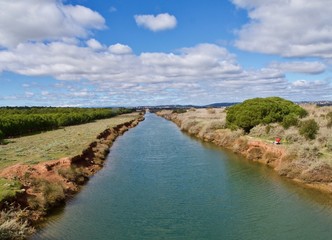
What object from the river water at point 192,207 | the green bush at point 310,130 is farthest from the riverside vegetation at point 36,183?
the green bush at point 310,130

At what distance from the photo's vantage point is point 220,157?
1748 inches

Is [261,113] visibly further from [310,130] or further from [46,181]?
[46,181]

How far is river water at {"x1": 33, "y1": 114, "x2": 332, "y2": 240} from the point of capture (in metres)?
19.4

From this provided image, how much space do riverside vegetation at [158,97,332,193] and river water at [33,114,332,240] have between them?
1.79 metres

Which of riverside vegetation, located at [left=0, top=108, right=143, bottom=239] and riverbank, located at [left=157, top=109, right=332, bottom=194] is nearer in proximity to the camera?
riverside vegetation, located at [left=0, top=108, right=143, bottom=239]

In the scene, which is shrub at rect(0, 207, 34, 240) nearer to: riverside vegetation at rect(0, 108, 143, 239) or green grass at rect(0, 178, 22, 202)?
riverside vegetation at rect(0, 108, 143, 239)

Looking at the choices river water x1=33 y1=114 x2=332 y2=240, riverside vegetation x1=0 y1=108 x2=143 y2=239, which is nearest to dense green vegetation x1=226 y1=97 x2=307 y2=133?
river water x1=33 y1=114 x2=332 y2=240

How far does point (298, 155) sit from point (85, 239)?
70.0ft

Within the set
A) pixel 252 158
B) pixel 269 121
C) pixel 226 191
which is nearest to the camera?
pixel 226 191

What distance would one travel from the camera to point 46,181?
25.0 m

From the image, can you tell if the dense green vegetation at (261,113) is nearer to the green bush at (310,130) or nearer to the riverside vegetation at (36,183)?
the green bush at (310,130)

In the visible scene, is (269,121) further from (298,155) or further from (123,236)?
(123,236)

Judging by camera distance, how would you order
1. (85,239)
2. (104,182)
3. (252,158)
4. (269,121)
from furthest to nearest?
(269,121) → (252,158) → (104,182) → (85,239)

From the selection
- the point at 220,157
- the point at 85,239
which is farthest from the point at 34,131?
the point at 85,239
